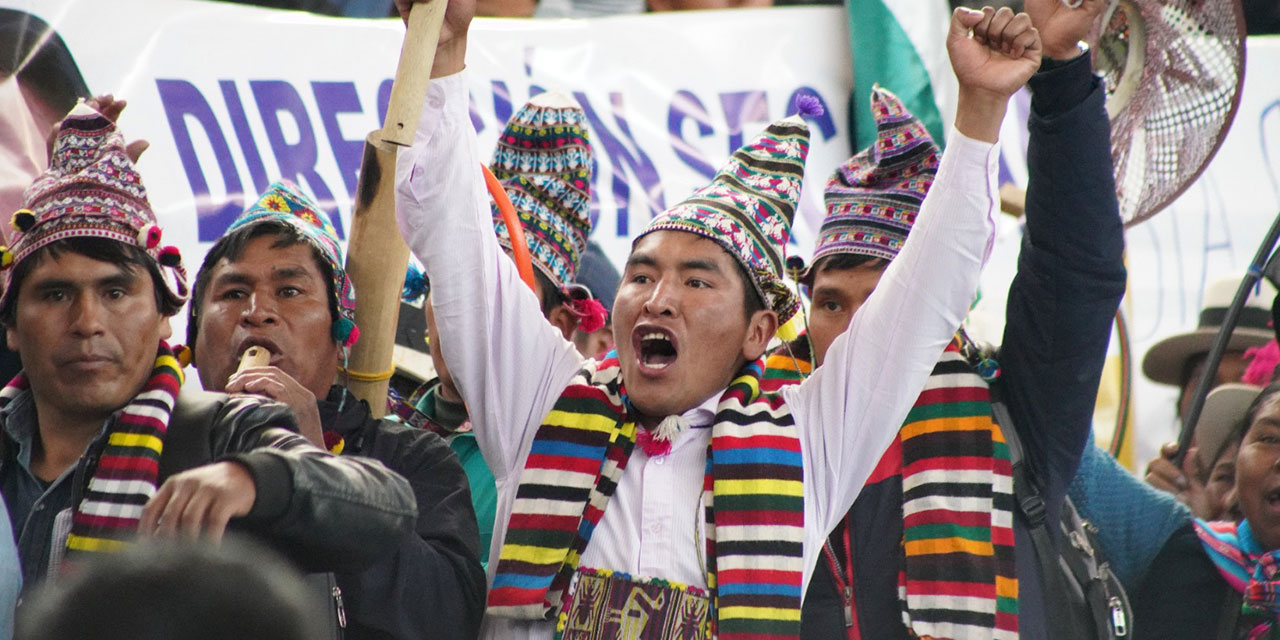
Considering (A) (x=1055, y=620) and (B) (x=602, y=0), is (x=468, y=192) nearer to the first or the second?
(A) (x=1055, y=620)

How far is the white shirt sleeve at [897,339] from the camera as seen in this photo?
2.38 m

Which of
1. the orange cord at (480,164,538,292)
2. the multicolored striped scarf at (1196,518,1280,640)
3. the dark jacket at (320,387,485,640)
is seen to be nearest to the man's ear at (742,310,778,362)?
the orange cord at (480,164,538,292)

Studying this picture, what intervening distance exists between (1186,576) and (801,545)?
1.21m

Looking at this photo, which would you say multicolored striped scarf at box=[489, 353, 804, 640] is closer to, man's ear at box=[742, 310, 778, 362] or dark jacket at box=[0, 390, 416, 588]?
man's ear at box=[742, 310, 778, 362]

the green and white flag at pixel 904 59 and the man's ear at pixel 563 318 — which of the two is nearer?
the man's ear at pixel 563 318

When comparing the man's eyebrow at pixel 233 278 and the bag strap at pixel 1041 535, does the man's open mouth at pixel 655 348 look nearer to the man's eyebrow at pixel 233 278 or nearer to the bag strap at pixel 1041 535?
the bag strap at pixel 1041 535

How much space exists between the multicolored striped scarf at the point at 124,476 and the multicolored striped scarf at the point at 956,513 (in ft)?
3.96

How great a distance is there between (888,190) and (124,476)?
159 centimetres

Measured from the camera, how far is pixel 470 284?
8.20ft

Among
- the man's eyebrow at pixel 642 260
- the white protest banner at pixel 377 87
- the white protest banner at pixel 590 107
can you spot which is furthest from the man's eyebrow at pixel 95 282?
the white protest banner at pixel 377 87

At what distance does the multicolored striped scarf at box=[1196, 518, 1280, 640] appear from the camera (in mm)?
3078

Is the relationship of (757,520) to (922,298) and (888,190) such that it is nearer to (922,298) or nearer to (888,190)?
(922,298)

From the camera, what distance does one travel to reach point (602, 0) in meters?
4.97

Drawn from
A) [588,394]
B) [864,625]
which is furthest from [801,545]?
[588,394]
